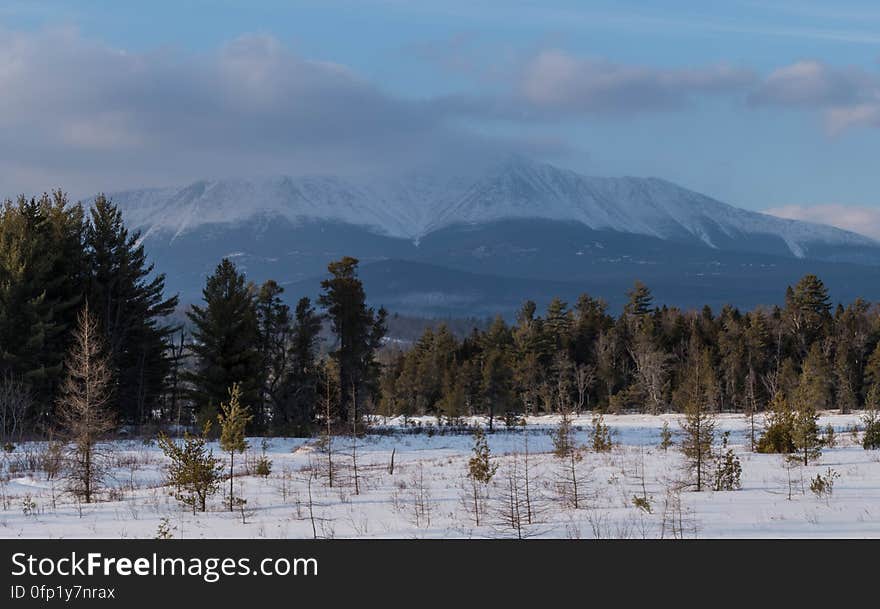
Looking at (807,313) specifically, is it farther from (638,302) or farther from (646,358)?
(646,358)

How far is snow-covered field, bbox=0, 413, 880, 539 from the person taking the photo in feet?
43.3

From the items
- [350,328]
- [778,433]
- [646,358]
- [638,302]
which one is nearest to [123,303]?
[350,328]

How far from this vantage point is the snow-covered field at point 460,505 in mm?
13211

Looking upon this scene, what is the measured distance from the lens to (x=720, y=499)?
16.1 m

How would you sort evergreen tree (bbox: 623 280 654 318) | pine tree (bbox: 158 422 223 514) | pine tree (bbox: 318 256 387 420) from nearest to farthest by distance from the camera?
pine tree (bbox: 158 422 223 514) < pine tree (bbox: 318 256 387 420) < evergreen tree (bbox: 623 280 654 318)

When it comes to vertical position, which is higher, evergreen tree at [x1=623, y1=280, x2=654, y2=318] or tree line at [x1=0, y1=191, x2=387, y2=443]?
evergreen tree at [x1=623, y1=280, x2=654, y2=318]

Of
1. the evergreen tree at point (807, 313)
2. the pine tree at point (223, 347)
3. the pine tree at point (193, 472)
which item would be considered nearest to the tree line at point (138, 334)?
the pine tree at point (223, 347)

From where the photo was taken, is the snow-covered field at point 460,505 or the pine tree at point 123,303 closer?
the snow-covered field at point 460,505

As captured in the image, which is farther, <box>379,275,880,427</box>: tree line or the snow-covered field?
<box>379,275,880,427</box>: tree line

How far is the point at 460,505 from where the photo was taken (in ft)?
53.9

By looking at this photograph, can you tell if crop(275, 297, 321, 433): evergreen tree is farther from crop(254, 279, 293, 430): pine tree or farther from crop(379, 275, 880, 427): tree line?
crop(379, 275, 880, 427): tree line

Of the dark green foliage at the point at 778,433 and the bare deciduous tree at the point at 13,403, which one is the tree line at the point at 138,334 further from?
the dark green foliage at the point at 778,433

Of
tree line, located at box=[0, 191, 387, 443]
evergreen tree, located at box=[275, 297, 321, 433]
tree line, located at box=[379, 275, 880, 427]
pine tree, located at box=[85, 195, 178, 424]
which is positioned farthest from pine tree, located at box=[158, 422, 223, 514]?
tree line, located at box=[379, 275, 880, 427]
